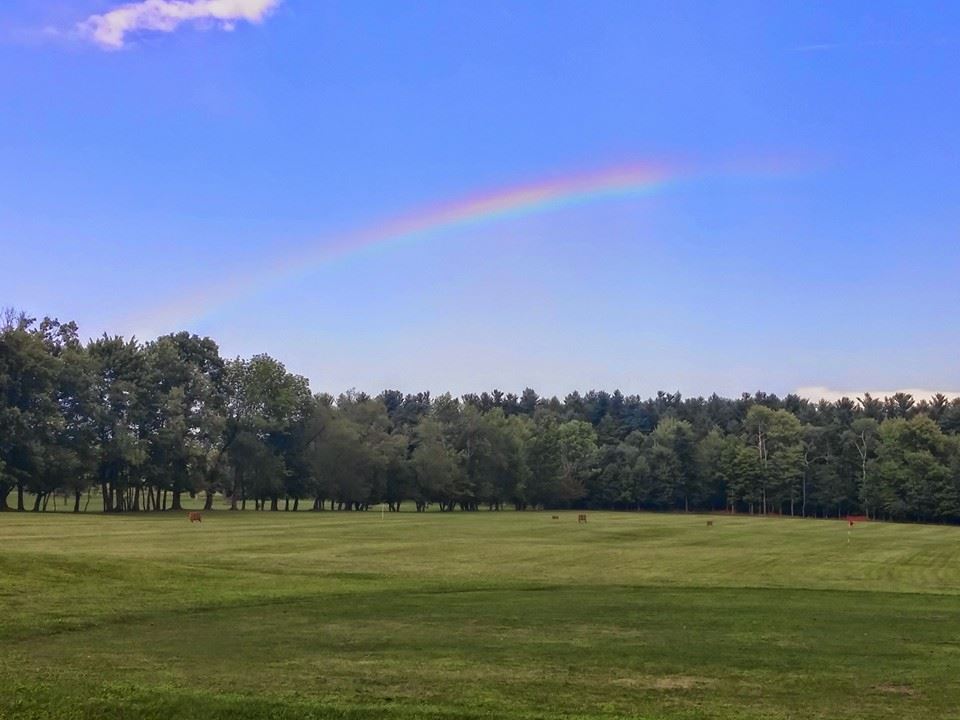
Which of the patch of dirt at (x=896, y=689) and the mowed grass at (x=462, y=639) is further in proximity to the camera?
the patch of dirt at (x=896, y=689)

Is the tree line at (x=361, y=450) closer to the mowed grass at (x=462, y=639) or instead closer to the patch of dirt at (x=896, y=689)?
the mowed grass at (x=462, y=639)

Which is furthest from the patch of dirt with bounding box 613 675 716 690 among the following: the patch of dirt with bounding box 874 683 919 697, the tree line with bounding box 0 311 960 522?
the tree line with bounding box 0 311 960 522

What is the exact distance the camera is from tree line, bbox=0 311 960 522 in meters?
107

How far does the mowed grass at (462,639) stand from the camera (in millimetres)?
13562

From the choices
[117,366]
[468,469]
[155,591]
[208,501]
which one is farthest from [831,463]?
[155,591]

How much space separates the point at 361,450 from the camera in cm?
13888

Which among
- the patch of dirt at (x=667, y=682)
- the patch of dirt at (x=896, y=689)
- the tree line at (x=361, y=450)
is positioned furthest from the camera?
the tree line at (x=361, y=450)

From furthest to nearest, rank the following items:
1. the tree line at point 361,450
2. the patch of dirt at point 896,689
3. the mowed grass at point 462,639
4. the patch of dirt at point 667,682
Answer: the tree line at point 361,450 < the patch of dirt at point 667,682 < the patch of dirt at point 896,689 < the mowed grass at point 462,639

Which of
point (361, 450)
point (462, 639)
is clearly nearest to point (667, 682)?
point (462, 639)

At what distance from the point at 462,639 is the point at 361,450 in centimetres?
12060

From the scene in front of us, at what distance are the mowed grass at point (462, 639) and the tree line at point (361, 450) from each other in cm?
6980

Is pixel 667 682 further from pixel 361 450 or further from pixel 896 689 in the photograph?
pixel 361 450

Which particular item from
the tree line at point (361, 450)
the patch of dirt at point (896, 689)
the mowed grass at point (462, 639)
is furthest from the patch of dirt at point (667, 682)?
the tree line at point (361, 450)

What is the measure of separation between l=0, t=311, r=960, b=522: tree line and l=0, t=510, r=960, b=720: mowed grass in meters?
69.8
